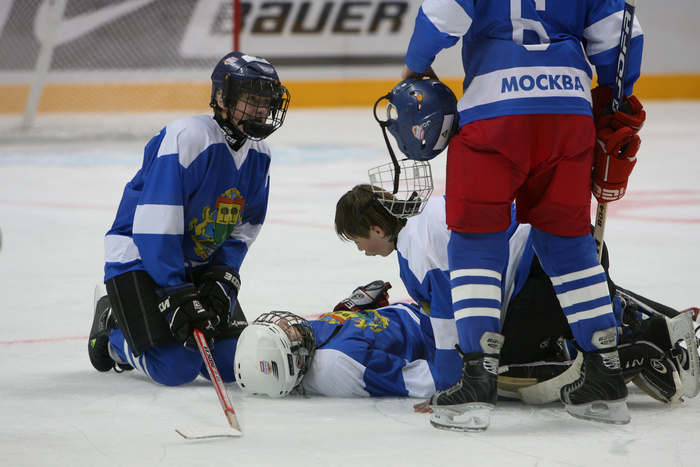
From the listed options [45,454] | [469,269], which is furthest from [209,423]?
[469,269]

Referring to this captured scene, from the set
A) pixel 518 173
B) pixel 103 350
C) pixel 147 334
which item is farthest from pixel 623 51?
pixel 103 350

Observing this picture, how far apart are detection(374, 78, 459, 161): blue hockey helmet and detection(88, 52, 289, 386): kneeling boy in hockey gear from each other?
0.48 metres

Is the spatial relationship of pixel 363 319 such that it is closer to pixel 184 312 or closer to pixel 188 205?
pixel 184 312

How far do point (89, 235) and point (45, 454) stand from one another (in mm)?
3083

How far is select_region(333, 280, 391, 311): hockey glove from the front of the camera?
2.71 meters

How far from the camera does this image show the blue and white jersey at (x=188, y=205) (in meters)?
2.47

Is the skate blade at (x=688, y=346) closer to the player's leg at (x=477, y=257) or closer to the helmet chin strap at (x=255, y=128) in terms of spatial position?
the player's leg at (x=477, y=257)

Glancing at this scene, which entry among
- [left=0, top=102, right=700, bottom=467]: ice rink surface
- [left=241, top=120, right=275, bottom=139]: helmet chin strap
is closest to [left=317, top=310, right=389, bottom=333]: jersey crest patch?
[left=0, top=102, right=700, bottom=467]: ice rink surface

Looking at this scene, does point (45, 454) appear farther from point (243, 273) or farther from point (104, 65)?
point (104, 65)

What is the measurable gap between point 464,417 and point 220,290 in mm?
856

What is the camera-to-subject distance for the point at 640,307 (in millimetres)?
2508

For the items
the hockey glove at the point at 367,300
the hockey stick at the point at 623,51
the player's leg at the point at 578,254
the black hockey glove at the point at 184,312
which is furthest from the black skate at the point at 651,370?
the black hockey glove at the point at 184,312

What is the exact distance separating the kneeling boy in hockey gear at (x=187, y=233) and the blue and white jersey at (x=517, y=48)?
0.59m

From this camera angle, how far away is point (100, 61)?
32.1 ft
